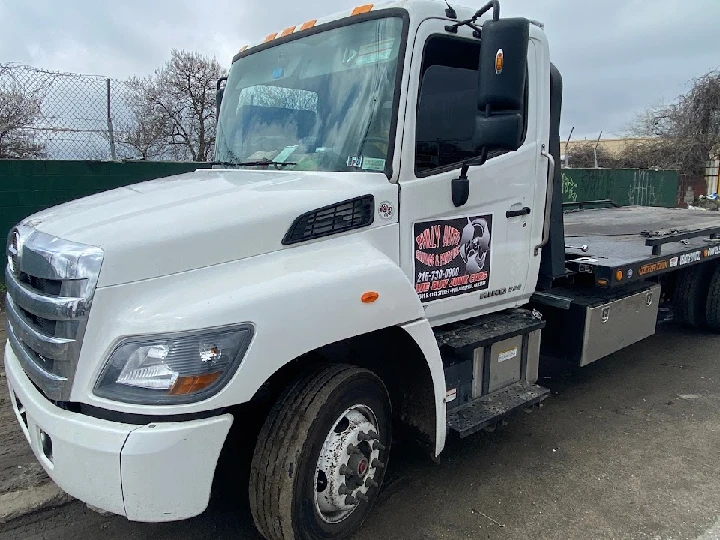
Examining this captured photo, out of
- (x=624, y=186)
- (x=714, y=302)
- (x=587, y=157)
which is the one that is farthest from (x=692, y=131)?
(x=714, y=302)

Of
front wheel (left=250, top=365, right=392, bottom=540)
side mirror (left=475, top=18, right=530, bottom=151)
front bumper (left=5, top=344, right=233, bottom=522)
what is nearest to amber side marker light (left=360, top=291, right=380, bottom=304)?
front wheel (left=250, top=365, right=392, bottom=540)

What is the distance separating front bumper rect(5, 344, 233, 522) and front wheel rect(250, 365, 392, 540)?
13.6 inches

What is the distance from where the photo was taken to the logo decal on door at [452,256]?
10.9 feet

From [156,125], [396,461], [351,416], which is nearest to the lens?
[351,416]

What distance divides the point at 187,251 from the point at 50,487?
2.02 meters

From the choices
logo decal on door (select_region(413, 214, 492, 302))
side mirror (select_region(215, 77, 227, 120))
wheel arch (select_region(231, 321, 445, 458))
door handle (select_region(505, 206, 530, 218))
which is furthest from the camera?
side mirror (select_region(215, 77, 227, 120))

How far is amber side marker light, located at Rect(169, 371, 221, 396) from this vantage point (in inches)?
89.0

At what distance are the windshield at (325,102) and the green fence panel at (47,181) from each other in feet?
13.4

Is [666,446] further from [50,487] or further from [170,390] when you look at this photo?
[50,487]

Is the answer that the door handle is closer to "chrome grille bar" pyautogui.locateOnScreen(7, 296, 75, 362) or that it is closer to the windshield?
the windshield

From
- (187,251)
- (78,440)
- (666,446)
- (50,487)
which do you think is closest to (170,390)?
(78,440)

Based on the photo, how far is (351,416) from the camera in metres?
2.91

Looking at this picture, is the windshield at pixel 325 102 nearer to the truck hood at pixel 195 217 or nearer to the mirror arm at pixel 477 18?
the truck hood at pixel 195 217

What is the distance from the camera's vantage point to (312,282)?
2.62 m
